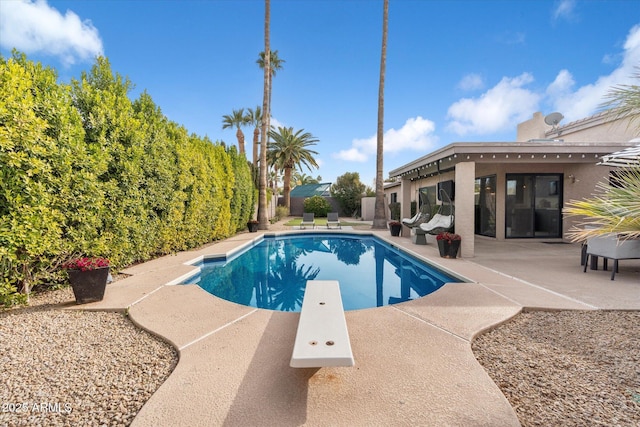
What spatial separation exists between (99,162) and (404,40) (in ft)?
51.5

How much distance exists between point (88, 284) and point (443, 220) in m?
9.38

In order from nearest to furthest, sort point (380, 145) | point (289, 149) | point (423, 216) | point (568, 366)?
point (568, 366)
point (423, 216)
point (380, 145)
point (289, 149)

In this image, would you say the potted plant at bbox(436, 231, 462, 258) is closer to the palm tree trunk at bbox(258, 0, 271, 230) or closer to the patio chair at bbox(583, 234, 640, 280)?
the patio chair at bbox(583, 234, 640, 280)

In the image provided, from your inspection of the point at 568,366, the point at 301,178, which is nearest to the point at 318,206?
the point at 568,366

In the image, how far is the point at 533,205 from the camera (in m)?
11.0

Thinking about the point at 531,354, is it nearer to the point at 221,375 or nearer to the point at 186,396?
the point at 221,375

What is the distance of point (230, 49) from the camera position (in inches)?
540

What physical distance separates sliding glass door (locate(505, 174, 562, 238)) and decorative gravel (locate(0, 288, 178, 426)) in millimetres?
12618

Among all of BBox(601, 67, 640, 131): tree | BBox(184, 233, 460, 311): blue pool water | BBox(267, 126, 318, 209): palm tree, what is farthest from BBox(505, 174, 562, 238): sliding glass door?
BBox(267, 126, 318, 209): palm tree

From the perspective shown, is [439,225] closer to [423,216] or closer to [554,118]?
[423,216]

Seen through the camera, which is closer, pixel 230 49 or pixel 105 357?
pixel 105 357

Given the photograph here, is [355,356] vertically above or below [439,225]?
below

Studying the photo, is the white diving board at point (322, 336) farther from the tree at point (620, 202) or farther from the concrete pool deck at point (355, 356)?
the tree at point (620, 202)

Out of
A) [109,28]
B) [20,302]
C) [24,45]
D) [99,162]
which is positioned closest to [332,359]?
[20,302]
